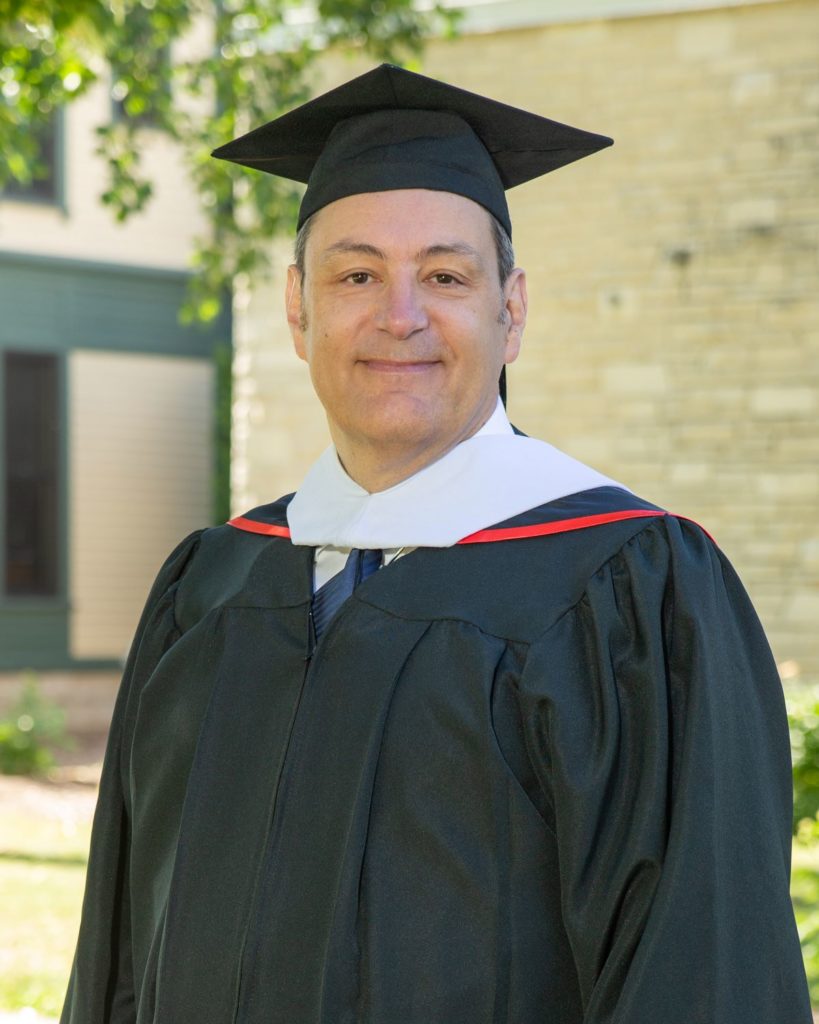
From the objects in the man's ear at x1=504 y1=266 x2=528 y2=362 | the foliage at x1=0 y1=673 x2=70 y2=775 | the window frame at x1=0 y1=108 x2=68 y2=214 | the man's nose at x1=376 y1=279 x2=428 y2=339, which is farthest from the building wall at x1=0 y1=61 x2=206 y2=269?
the man's nose at x1=376 y1=279 x2=428 y2=339

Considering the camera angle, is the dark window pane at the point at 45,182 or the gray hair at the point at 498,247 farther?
the dark window pane at the point at 45,182

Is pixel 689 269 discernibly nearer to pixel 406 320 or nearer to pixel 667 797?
pixel 406 320

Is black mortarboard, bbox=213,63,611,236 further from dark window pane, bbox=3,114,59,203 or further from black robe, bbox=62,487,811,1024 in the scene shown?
dark window pane, bbox=3,114,59,203

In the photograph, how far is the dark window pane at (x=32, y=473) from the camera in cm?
1403

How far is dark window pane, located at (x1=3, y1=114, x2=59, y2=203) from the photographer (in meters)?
13.8

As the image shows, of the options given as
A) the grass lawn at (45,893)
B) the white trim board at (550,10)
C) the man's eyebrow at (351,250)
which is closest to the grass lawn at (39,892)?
the grass lawn at (45,893)

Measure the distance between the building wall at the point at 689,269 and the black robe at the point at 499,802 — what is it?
7.63 m

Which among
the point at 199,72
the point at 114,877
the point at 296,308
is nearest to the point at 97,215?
the point at 199,72

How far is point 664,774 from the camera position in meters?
1.88

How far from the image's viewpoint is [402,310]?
2158mm

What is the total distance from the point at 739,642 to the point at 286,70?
6.58 metres

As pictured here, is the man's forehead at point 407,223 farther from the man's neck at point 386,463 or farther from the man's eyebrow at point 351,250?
the man's neck at point 386,463

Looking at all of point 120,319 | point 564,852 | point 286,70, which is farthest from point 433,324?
point 120,319

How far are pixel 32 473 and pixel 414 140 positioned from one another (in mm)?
12320
